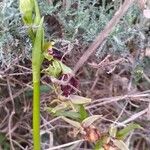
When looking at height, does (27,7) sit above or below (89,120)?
above

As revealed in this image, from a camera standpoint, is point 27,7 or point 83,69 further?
point 83,69

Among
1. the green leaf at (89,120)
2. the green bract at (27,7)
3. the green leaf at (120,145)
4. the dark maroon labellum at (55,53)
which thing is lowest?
the green leaf at (120,145)

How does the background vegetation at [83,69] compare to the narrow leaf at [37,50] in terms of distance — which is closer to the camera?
the narrow leaf at [37,50]

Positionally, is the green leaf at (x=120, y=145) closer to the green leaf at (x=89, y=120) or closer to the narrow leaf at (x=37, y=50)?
the green leaf at (x=89, y=120)

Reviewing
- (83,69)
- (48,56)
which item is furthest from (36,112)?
(83,69)

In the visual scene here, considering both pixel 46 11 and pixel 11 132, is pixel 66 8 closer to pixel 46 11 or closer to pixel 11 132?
pixel 46 11

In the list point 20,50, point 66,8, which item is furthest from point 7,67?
point 66,8

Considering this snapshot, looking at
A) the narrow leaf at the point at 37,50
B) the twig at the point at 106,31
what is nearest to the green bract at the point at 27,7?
the narrow leaf at the point at 37,50

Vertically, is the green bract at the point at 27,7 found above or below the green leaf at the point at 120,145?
above

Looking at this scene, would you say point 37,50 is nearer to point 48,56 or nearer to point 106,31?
point 48,56

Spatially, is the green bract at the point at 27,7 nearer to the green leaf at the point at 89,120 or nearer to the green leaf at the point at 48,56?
the green leaf at the point at 48,56

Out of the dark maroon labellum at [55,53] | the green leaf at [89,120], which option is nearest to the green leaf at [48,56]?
the dark maroon labellum at [55,53]
